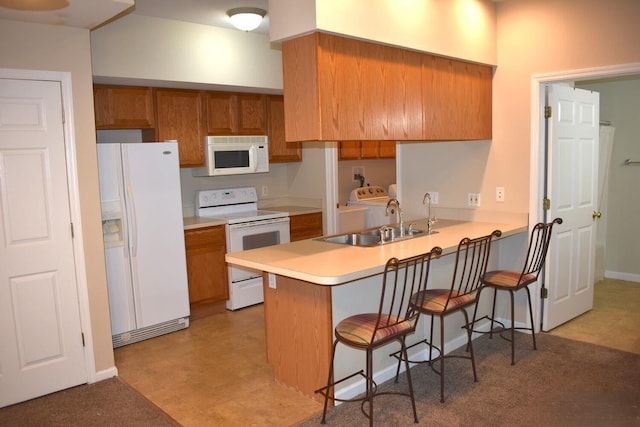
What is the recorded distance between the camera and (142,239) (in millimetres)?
4199

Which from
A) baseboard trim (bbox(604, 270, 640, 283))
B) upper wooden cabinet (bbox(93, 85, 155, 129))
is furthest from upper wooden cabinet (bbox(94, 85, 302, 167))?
baseboard trim (bbox(604, 270, 640, 283))

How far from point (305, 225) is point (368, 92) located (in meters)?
2.58

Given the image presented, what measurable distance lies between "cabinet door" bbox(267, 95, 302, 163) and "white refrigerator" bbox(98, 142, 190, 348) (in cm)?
144

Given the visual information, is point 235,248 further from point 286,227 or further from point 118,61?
point 118,61

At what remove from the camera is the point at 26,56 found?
3.09 meters

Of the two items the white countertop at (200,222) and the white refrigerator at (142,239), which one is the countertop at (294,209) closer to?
the white countertop at (200,222)

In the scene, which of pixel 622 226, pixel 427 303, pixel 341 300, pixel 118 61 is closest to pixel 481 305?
pixel 427 303

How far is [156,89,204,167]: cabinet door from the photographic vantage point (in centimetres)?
464

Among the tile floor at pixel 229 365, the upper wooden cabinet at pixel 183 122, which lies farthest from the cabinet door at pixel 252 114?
the tile floor at pixel 229 365

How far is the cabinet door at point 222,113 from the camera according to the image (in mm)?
4984

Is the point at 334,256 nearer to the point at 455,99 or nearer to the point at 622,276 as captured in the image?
the point at 455,99

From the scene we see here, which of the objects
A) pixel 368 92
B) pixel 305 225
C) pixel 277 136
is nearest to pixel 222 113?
→ pixel 277 136

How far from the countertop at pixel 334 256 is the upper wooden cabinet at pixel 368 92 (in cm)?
69

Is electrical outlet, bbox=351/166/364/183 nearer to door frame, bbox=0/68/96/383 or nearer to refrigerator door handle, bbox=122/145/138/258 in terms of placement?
refrigerator door handle, bbox=122/145/138/258
